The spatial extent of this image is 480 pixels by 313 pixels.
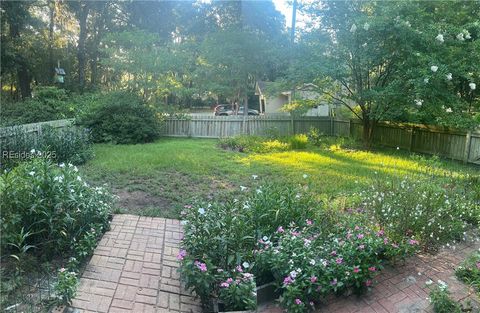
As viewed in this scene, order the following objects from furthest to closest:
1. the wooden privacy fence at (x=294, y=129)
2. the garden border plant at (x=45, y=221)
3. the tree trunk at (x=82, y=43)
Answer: the tree trunk at (x=82, y=43), the wooden privacy fence at (x=294, y=129), the garden border plant at (x=45, y=221)

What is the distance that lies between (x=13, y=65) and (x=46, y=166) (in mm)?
17020

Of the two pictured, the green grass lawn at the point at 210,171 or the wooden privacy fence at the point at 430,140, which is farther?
the wooden privacy fence at the point at 430,140

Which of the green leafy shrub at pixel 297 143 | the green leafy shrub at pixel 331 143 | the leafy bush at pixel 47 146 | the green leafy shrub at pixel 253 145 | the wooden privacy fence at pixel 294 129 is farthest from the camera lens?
the green leafy shrub at pixel 331 143

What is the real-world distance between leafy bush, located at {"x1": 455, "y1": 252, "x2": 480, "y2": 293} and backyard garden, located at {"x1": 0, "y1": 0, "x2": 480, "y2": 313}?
21 mm

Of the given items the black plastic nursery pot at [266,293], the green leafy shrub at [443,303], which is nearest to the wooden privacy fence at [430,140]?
the green leafy shrub at [443,303]

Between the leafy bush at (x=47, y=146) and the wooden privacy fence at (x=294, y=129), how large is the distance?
5.75 m

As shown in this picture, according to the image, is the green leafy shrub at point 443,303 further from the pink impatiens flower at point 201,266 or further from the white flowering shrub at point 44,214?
the white flowering shrub at point 44,214

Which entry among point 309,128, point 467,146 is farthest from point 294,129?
point 467,146

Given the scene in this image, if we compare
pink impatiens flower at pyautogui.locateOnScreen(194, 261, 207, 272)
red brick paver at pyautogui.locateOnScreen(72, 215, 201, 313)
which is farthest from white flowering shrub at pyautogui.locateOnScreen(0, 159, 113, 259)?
pink impatiens flower at pyautogui.locateOnScreen(194, 261, 207, 272)

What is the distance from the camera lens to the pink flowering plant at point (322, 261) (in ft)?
8.19

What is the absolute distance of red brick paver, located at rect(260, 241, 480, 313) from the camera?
2.59 meters

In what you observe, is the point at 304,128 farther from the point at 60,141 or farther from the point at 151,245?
the point at 151,245

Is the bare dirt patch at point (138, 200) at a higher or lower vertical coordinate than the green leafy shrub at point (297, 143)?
lower

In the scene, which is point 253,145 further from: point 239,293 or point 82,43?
point 82,43
